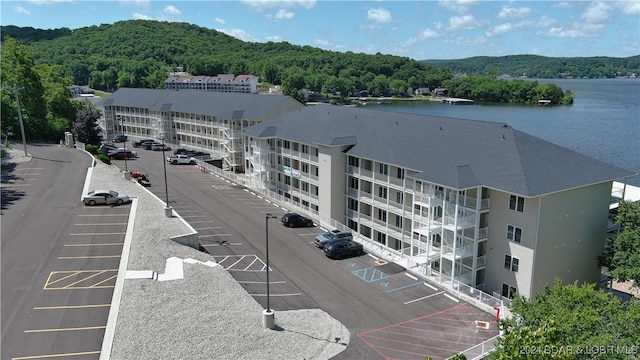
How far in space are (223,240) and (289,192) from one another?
16991 millimetres

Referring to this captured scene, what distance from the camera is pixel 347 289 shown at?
34.0 m

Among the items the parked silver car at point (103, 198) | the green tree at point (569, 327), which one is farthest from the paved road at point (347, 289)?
the parked silver car at point (103, 198)

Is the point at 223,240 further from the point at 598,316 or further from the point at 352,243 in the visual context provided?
the point at 598,316

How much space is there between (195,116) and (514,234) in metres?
66.4

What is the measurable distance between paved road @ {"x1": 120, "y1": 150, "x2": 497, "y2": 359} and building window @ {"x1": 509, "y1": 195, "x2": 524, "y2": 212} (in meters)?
8.17

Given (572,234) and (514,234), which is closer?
(514,234)

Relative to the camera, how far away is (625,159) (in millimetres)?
96938

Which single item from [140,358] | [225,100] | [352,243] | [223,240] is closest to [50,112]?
[225,100]

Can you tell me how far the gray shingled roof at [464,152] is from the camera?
34750mm

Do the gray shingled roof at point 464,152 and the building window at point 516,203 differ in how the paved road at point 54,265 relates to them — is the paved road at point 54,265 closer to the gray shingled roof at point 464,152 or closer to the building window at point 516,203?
the gray shingled roof at point 464,152

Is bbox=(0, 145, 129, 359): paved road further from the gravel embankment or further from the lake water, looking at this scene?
the lake water

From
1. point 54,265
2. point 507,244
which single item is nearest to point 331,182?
point 507,244

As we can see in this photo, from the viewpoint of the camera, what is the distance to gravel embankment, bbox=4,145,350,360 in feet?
80.5

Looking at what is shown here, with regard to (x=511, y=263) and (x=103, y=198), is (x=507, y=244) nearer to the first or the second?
(x=511, y=263)
